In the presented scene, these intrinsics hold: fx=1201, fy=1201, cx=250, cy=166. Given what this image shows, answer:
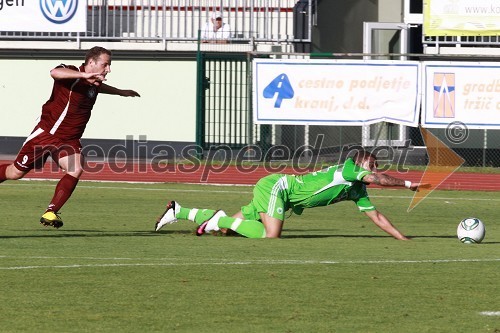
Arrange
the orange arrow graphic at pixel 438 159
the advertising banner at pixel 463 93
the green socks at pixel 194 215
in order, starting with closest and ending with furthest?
the green socks at pixel 194 215
the advertising banner at pixel 463 93
the orange arrow graphic at pixel 438 159

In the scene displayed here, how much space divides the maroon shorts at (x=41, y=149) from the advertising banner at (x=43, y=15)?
1559 centimetres

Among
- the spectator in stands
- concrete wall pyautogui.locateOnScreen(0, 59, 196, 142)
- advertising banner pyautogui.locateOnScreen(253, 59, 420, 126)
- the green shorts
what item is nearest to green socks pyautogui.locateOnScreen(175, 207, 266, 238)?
the green shorts

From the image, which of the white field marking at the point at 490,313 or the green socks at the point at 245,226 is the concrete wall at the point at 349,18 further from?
the white field marking at the point at 490,313

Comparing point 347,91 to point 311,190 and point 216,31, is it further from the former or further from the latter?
point 311,190

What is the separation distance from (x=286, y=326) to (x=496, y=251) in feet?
16.5

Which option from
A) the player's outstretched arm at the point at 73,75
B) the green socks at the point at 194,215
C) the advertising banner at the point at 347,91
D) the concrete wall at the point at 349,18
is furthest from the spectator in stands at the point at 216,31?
the player's outstretched arm at the point at 73,75

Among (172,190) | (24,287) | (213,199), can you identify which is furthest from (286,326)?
(172,190)

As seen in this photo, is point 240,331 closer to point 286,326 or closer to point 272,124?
point 286,326

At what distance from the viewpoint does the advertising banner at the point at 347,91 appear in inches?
955

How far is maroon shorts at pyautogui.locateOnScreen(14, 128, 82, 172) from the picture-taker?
12.5m

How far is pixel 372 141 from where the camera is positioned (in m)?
25.5

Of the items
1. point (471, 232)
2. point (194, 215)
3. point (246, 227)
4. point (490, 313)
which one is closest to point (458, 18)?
point (471, 232)

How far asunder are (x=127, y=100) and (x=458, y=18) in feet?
26.3

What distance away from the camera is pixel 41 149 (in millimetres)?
12562
